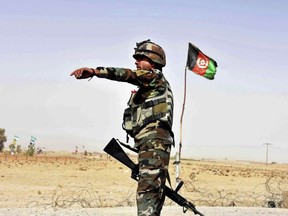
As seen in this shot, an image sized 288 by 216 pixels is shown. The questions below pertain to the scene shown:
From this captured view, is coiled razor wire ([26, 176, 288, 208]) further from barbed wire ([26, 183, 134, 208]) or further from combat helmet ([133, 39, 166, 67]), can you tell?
combat helmet ([133, 39, 166, 67])

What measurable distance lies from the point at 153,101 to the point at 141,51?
0.48 metres

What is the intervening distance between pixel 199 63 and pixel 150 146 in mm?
9567

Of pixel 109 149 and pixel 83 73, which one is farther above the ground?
pixel 83 73

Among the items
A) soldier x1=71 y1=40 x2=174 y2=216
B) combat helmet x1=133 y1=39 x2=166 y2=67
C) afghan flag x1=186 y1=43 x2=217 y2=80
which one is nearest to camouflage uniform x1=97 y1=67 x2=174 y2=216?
soldier x1=71 y1=40 x2=174 y2=216

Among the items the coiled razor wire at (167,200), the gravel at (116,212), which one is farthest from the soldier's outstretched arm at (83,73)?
the coiled razor wire at (167,200)

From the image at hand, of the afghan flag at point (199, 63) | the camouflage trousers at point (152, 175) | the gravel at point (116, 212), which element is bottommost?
the gravel at point (116, 212)

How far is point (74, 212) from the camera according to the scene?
9.07 m

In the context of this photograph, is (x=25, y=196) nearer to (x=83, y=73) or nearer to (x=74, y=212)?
(x=74, y=212)

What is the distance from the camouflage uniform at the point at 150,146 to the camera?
4.62 meters

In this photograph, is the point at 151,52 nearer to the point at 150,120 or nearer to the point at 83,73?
the point at 150,120

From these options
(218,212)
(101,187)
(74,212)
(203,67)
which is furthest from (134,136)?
(101,187)

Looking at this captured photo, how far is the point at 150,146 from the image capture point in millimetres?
4715

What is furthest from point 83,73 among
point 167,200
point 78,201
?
point 167,200

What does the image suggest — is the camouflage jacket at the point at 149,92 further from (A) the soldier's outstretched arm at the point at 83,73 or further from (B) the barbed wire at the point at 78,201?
(B) the barbed wire at the point at 78,201
